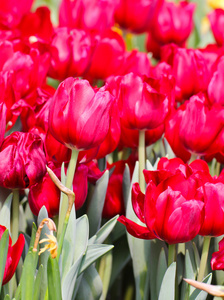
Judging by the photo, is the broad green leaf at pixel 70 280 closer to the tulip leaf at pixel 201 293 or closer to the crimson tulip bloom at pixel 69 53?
the tulip leaf at pixel 201 293

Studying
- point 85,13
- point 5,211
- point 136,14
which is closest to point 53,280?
point 5,211

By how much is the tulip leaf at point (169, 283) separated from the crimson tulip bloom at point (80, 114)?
163mm

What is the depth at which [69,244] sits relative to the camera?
0.64 meters

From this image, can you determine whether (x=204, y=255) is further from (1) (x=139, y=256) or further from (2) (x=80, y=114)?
(2) (x=80, y=114)

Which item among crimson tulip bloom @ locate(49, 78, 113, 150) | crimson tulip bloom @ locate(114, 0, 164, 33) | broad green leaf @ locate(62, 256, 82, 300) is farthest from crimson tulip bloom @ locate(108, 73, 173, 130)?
crimson tulip bloom @ locate(114, 0, 164, 33)

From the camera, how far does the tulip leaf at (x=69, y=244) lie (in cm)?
64

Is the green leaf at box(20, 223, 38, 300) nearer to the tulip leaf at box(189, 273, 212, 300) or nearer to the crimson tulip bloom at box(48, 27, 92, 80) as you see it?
the tulip leaf at box(189, 273, 212, 300)

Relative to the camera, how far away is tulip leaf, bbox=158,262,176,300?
0.61m

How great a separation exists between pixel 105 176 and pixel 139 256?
0.12 metres

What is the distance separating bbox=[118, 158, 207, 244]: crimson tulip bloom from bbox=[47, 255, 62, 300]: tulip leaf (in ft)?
0.36

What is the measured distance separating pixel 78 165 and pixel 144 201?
133mm

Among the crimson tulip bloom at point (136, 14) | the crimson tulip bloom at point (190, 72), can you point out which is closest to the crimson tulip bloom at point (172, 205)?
the crimson tulip bloom at point (190, 72)

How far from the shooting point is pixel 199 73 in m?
0.91

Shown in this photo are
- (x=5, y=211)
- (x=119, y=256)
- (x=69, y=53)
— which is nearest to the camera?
(x=5, y=211)
